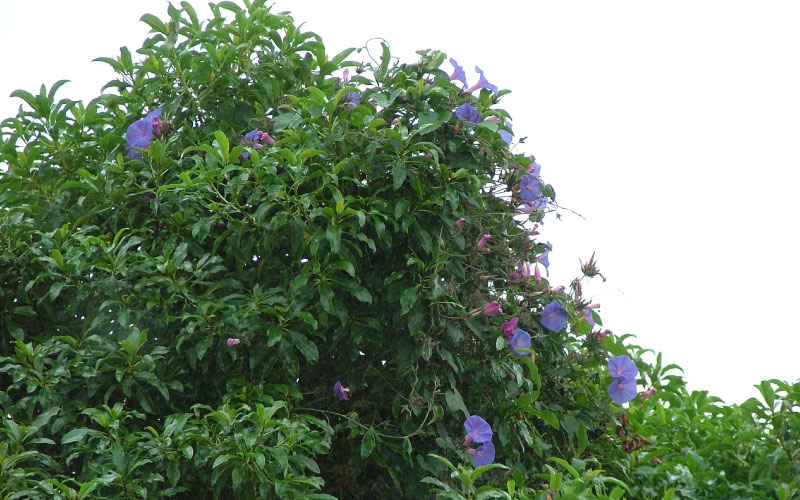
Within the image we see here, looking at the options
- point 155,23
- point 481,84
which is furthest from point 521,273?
point 155,23

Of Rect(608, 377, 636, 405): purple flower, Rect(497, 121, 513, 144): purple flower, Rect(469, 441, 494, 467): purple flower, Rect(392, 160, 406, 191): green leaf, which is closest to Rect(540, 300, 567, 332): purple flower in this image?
Rect(608, 377, 636, 405): purple flower

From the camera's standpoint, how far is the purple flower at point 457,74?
325 cm

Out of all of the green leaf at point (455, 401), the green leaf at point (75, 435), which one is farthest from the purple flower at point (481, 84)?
the green leaf at point (75, 435)

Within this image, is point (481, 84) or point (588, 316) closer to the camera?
point (481, 84)

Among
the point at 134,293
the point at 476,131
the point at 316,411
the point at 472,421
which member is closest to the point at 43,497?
the point at 134,293

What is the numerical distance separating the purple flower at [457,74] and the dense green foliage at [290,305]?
44 mm

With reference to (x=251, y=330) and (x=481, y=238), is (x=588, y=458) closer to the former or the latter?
(x=481, y=238)

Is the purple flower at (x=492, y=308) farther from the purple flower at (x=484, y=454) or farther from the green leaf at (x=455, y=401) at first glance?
the purple flower at (x=484, y=454)

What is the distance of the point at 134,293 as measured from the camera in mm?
2945

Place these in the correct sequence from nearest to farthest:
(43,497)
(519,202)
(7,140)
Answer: (43,497) → (519,202) → (7,140)

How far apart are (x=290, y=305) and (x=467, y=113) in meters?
0.88

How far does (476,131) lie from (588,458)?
Result: 123cm

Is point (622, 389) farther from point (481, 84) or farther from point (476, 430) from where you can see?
point (481, 84)

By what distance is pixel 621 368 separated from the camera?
134 inches
